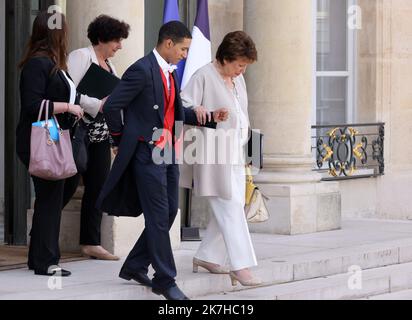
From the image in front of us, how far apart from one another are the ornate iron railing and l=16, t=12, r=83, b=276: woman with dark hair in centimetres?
495

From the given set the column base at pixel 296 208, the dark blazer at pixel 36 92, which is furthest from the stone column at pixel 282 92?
the dark blazer at pixel 36 92

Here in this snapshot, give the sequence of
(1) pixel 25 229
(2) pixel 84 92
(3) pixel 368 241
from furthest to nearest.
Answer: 1. (3) pixel 368 241
2. (1) pixel 25 229
3. (2) pixel 84 92

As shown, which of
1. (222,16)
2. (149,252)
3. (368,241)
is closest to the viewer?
(149,252)

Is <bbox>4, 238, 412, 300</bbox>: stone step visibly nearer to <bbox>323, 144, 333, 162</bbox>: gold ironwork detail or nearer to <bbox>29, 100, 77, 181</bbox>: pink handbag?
<bbox>29, 100, 77, 181</bbox>: pink handbag

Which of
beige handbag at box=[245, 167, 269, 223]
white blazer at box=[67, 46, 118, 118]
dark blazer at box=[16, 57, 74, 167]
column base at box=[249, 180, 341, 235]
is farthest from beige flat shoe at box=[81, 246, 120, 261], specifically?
column base at box=[249, 180, 341, 235]

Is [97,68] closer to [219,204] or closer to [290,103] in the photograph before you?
[219,204]

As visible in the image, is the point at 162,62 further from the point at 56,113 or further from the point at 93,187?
the point at 93,187

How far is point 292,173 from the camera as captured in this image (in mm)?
12500

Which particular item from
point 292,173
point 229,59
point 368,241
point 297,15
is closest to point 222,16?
point 297,15

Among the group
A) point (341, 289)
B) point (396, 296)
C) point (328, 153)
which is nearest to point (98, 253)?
point (341, 289)

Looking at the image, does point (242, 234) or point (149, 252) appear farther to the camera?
point (242, 234)

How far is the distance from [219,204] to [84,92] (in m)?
1.48

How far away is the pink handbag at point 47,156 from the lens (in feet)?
29.4

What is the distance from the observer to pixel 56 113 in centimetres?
911
